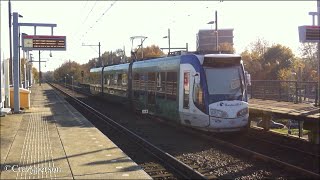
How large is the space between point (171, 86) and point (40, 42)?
9.30m

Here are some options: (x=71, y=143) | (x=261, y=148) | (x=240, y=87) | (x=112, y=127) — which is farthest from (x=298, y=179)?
(x=112, y=127)

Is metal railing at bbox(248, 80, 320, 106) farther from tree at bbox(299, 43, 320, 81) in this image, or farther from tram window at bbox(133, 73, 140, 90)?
tree at bbox(299, 43, 320, 81)

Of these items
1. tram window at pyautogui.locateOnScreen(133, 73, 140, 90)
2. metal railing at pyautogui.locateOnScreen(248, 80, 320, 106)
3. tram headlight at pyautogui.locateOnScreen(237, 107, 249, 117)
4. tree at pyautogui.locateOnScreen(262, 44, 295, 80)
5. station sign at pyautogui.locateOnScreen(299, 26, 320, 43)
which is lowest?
tram headlight at pyautogui.locateOnScreen(237, 107, 249, 117)

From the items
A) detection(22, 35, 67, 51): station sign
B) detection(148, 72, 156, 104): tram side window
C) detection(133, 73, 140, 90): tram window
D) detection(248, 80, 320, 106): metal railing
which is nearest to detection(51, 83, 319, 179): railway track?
detection(148, 72, 156, 104): tram side window

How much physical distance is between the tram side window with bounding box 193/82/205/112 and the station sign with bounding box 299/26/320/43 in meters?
4.82

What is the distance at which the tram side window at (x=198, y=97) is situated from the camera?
14.5 meters

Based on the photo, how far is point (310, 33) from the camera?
16.5 m

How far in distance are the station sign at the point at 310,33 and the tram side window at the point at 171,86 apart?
16.5 ft

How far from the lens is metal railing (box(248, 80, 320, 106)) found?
18.7 meters

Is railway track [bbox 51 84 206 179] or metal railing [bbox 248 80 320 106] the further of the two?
metal railing [bbox 248 80 320 106]

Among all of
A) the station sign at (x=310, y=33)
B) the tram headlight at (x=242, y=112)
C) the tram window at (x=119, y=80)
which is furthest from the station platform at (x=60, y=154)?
the tram window at (x=119, y=80)

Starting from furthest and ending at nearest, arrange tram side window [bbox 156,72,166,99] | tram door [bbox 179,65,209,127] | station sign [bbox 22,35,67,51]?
station sign [bbox 22,35,67,51] < tram side window [bbox 156,72,166,99] < tram door [bbox 179,65,209,127]

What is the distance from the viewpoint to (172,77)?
1694 cm

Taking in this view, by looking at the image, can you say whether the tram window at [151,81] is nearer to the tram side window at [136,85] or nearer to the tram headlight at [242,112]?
the tram side window at [136,85]
